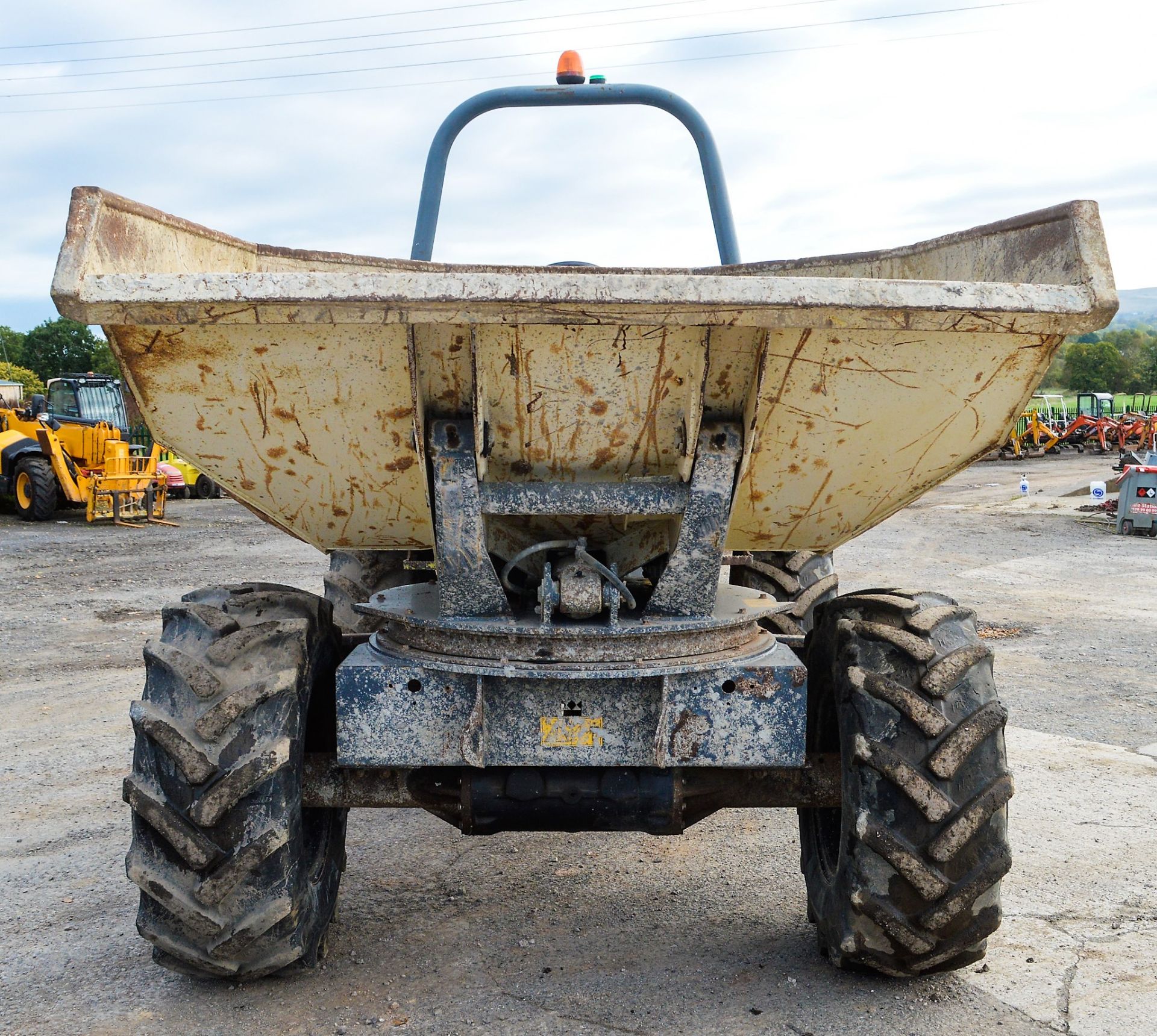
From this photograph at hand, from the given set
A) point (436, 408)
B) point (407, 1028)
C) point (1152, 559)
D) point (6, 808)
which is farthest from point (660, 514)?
point (1152, 559)

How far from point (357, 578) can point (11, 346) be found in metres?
59.8

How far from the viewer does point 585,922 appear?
3320 millimetres

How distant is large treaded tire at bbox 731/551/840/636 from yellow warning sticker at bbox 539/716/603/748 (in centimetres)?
213

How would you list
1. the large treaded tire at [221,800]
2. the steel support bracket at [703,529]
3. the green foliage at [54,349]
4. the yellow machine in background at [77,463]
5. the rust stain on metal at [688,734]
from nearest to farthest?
1. the large treaded tire at [221,800]
2. the rust stain on metal at [688,734]
3. the steel support bracket at [703,529]
4. the yellow machine in background at [77,463]
5. the green foliage at [54,349]

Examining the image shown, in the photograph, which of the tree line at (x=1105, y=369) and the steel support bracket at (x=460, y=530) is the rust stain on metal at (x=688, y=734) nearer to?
the steel support bracket at (x=460, y=530)

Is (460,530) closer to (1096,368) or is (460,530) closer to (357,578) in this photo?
(357,578)

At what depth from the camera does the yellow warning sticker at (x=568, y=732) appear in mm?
2697

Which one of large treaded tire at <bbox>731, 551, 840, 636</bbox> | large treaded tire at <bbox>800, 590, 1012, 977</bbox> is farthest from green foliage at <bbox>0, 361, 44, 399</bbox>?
large treaded tire at <bbox>800, 590, 1012, 977</bbox>

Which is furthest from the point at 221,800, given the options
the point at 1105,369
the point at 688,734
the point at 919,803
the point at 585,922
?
the point at 1105,369

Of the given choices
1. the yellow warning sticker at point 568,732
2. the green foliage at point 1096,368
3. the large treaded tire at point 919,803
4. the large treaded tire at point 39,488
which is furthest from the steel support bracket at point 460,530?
the green foliage at point 1096,368

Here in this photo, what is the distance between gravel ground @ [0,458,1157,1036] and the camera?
108 inches

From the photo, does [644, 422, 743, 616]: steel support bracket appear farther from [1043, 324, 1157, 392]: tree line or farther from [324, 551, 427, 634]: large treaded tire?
[1043, 324, 1157, 392]: tree line

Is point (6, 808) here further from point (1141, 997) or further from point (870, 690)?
point (1141, 997)

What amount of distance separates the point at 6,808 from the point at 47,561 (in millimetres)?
8175
